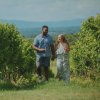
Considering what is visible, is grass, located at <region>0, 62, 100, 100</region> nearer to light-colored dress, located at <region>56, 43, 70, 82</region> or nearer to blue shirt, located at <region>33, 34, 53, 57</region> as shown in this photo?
light-colored dress, located at <region>56, 43, 70, 82</region>

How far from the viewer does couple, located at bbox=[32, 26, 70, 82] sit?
57.5 feet

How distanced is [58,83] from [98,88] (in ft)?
6.92

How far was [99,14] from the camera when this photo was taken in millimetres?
23578

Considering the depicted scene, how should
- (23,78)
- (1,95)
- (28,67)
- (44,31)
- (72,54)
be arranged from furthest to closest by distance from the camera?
(72,54), (28,67), (23,78), (44,31), (1,95)

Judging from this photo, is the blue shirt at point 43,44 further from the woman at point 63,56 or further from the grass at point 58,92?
the grass at point 58,92

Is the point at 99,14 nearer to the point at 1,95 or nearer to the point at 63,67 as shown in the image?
the point at 63,67

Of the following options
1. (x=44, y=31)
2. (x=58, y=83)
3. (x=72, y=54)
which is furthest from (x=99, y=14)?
(x=58, y=83)

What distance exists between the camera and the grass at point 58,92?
12.8m

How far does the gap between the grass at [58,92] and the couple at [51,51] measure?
868mm

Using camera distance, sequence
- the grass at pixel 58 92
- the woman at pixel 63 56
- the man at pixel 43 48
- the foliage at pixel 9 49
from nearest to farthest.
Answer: the grass at pixel 58 92
the woman at pixel 63 56
the man at pixel 43 48
the foliage at pixel 9 49

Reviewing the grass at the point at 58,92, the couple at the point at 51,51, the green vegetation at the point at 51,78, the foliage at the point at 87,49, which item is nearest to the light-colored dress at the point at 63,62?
the couple at the point at 51,51

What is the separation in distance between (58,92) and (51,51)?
443 cm

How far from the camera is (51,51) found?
18344 mm

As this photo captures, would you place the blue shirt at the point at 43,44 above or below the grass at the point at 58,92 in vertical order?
above
